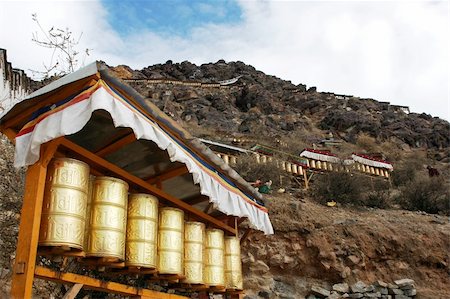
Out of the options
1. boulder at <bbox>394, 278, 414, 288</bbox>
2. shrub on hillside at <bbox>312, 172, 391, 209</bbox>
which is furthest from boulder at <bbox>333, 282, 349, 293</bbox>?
shrub on hillside at <bbox>312, 172, 391, 209</bbox>

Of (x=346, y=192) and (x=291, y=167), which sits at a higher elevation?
(x=291, y=167)

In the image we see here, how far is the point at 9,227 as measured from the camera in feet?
24.9

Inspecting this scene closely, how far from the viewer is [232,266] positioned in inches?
260

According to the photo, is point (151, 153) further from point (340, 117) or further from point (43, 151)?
point (340, 117)

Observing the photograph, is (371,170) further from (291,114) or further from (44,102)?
(291,114)

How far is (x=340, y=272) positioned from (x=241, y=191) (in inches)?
237

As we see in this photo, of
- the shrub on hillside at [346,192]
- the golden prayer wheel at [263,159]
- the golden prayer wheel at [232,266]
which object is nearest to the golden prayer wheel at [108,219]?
the golden prayer wheel at [232,266]

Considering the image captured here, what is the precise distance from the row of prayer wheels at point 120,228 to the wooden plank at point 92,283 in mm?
238

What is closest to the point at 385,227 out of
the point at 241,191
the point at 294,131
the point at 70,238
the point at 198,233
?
the point at 241,191

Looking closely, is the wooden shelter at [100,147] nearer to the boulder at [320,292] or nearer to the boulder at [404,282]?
the boulder at [320,292]

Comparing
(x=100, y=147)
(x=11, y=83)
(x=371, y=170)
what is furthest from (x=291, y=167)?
(x=100, y=147)

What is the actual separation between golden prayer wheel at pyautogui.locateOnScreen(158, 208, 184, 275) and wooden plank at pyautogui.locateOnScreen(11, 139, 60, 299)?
168cm

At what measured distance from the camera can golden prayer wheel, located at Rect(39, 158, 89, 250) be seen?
145 inches

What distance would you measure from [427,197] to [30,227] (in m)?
15.9
